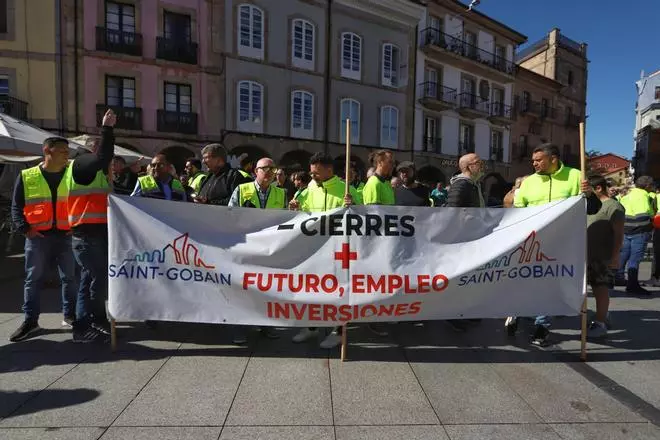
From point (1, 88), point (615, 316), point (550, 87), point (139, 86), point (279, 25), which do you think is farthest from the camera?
point (550, 87)

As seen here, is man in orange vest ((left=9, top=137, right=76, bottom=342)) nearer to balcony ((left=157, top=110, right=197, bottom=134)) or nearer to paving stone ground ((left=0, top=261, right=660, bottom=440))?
paving stone ground ((left=0, top=261, right=660, bottom=440))

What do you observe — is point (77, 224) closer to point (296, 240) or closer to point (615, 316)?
Result: point (296, 240)

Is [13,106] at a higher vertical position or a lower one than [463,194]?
higher

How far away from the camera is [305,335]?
4109 mm

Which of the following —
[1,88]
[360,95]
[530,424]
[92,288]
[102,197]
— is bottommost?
[530,424]

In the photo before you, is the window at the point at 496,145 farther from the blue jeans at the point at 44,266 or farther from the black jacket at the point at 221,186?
the blue jeans at the point at 44,266

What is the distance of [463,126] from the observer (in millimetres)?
25422

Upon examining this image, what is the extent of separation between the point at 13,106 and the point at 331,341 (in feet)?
51.5

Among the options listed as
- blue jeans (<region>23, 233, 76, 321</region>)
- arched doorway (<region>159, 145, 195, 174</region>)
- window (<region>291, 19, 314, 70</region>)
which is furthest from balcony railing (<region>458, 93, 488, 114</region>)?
blue jeans (<region>23, 233, 76, 321</region>)

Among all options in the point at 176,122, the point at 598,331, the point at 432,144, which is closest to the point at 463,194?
the point at 598,331

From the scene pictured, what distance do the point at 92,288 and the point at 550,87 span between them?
34.1 m

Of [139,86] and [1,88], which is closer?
[1,88]

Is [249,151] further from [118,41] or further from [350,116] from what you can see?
[118,41]

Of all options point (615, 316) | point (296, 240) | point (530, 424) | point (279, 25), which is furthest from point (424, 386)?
point (279, 25)
